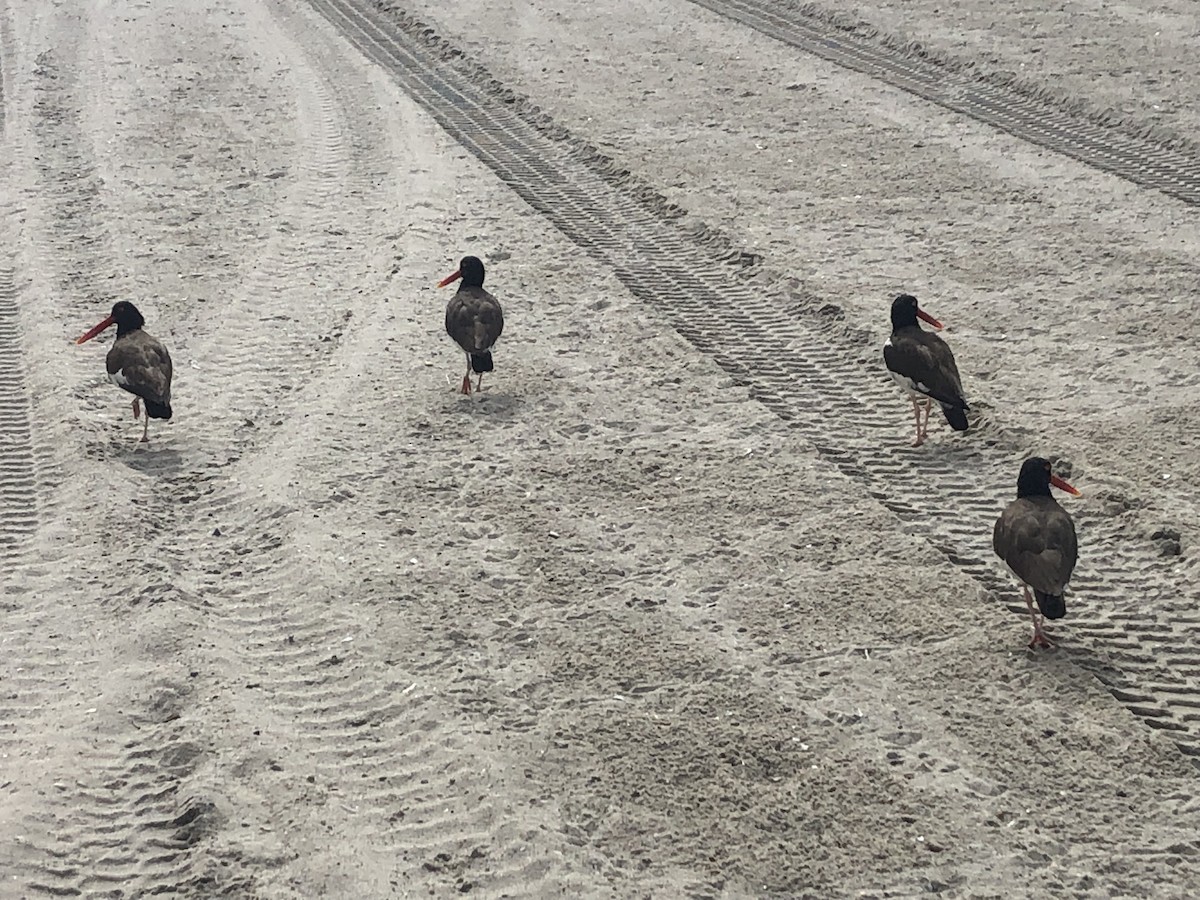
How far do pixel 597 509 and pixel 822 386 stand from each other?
8.02ft

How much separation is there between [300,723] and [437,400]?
13.3 feet

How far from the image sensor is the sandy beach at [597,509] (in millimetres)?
6574

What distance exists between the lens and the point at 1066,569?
7551mm

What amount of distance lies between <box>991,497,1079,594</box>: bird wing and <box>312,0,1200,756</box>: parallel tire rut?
461 millimetres

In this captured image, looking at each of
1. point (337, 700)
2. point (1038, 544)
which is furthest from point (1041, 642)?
point (337, 700)

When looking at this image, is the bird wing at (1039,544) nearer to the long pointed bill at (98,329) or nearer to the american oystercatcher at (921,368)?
the american oystercatcher at (921,368)

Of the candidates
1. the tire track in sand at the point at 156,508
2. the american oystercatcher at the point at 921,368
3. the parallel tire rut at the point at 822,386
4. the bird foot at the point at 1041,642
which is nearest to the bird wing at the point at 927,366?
the american oystercatcher at the point at 921,368

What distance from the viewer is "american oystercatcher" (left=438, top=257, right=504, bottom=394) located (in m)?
10.8

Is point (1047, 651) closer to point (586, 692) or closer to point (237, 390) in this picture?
point (586, 692)

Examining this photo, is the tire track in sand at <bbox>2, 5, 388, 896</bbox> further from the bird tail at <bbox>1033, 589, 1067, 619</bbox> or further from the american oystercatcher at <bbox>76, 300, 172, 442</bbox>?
the bird tail at <bbox>1033, 589, 1067, 619</bbox>

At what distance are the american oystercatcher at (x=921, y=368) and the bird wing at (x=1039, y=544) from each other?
1.85 meters

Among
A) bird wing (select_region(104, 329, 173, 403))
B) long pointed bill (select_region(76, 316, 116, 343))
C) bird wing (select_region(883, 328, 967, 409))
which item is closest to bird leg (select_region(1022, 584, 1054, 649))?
bird wing (select_region(883, 328, 967, 409))

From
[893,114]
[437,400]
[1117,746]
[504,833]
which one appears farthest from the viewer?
[893,114]

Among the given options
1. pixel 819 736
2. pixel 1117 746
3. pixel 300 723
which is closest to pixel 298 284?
pixel 300 723
